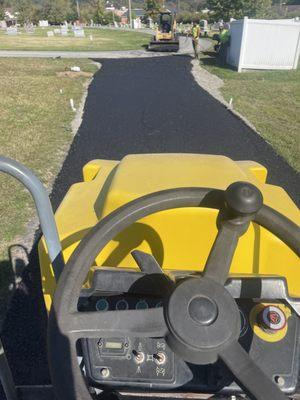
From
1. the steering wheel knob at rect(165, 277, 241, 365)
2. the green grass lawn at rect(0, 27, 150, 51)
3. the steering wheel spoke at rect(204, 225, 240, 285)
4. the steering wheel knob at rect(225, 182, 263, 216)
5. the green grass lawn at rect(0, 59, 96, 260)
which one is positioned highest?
the steering wheel knob at rect(225, 182, 263, 216)

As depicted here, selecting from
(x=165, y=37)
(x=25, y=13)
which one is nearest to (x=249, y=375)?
(x=165, y=37)

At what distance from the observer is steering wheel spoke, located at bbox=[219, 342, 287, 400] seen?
91cm

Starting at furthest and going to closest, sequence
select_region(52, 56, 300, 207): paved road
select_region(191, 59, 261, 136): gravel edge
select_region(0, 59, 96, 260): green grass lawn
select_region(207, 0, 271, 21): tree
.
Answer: select_region(207, 0, 271, 21): tree < select_region(191, 59, 261, 136): gravel edge < select_region(52, 56, 300, 207): paved road < select_region(0, 59, 96, 260): green grass lawn

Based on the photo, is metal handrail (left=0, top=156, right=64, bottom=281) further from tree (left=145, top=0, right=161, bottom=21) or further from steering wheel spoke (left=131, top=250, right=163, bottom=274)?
tree (left=145, top=0, right=161, bottom=21)

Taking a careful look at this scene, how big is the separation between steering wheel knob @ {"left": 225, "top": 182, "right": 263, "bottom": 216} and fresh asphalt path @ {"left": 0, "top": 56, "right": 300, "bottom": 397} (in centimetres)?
212

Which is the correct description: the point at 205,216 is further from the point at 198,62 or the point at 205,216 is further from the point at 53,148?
the point at 198,62

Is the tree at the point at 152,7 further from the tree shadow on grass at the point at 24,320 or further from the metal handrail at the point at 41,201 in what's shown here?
the metal handrail at the point at 41,201

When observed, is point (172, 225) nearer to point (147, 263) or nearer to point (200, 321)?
point (147, 263)

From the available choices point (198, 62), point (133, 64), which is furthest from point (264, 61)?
point (133, 64)

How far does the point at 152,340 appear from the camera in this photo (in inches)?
54.2

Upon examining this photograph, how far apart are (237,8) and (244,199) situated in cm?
4094

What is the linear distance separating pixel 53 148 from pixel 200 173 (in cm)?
521

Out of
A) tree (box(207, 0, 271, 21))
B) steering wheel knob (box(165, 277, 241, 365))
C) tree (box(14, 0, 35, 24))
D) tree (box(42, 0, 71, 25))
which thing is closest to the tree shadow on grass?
steering wheel knob (box(165, 277, 241, 365))

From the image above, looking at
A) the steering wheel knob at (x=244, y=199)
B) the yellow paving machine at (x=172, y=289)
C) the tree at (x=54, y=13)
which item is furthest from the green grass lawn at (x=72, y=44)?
the tree at (x=54, y=13)
